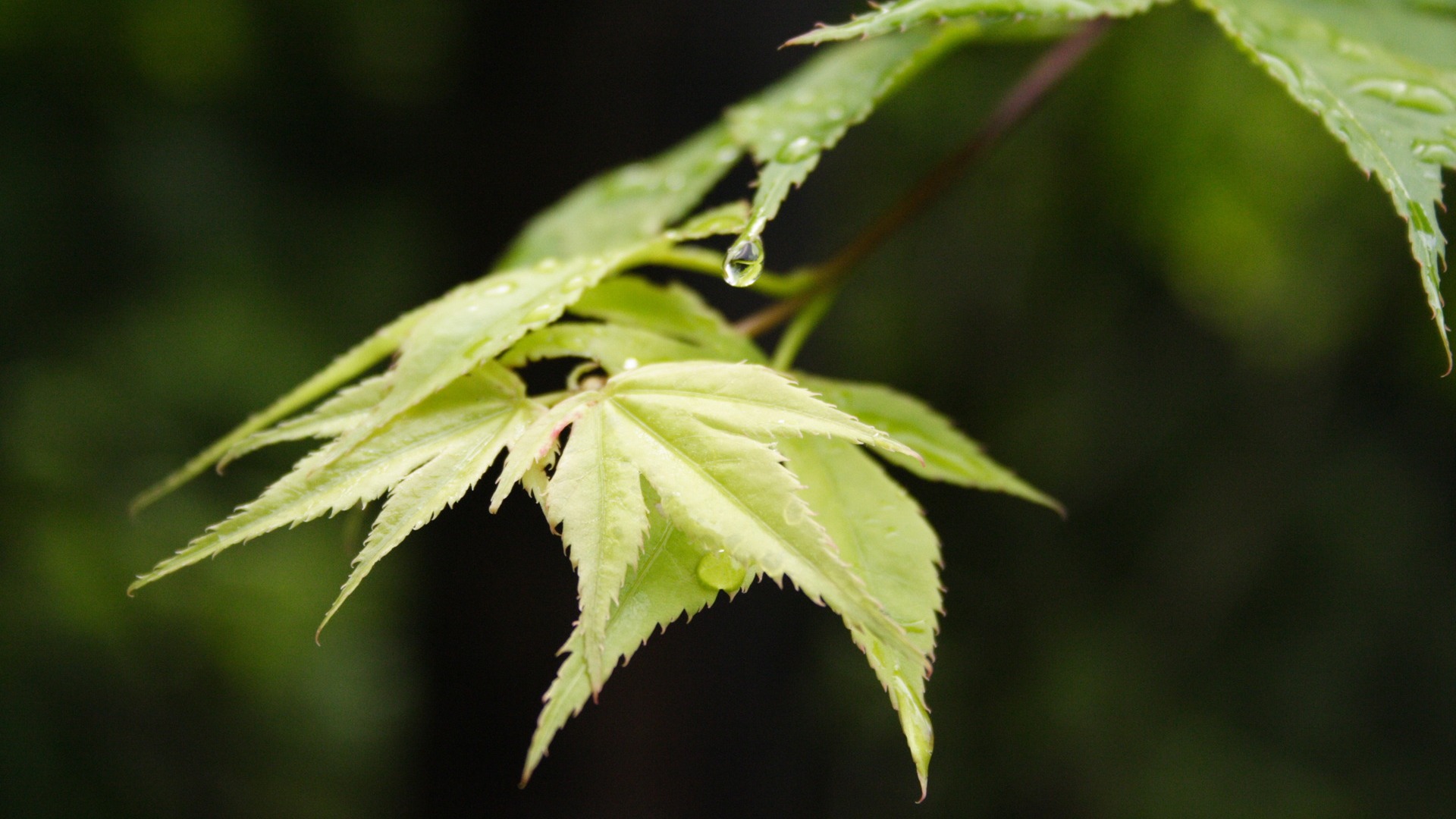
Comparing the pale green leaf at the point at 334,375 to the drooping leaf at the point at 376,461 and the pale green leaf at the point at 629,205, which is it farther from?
the pale green leaf at the point at 629,205

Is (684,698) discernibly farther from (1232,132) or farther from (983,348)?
(983,348)

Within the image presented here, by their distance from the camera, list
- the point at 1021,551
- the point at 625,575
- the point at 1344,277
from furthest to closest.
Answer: the point at 1021,551, the point at 1344,277, the point at 625,575

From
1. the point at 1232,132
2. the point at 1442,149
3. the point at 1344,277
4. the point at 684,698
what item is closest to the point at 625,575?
the point at 1442,149

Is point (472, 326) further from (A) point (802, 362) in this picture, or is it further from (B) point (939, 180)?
(A) point (802, 362)

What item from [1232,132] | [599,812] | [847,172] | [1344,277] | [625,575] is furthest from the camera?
[847,172]

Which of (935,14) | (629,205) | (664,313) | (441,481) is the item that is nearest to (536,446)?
(441,481)

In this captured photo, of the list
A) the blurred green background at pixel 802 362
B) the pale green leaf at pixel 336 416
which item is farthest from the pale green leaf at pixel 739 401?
the blurred green background at pixel 802 362

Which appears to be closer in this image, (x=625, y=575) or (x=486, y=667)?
(x=625, y=575)

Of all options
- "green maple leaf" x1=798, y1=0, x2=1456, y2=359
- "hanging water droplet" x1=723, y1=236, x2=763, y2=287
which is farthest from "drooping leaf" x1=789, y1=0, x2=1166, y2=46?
"hanging water droplet" x1=723, y1=236, x2=763, y2=287
